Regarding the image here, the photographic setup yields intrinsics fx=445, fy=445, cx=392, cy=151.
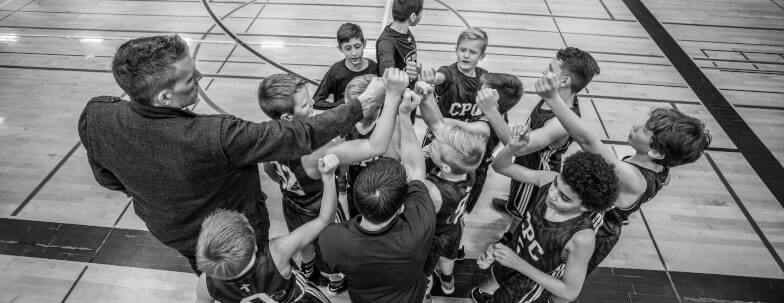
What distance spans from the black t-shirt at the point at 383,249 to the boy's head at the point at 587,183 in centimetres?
68

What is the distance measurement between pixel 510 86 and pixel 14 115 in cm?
552

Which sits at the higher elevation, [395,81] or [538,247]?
[395,81]

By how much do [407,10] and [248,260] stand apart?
2801mm

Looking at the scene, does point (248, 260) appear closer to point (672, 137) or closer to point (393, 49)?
point (672, 137)

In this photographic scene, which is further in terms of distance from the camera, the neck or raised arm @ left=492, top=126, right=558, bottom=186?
the neck

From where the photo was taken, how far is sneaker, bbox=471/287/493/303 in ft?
10.4

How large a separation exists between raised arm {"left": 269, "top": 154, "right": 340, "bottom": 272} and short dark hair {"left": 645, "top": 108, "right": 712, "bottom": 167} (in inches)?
73.1

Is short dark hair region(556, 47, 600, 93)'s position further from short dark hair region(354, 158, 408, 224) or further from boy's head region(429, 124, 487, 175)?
short dark hair region(354, 158, 408, 224)

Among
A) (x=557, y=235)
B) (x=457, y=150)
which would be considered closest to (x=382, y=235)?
(x=457, y=150)

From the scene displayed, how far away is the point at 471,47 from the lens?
3.46 meters

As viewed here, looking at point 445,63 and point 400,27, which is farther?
point 445,63

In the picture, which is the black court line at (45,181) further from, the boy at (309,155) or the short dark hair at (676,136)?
the short dark hair at (676,136)

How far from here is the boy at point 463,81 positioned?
346cm

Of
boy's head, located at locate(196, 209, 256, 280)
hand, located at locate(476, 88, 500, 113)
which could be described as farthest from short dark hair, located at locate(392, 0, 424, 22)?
boy's head, located at locate(196, 209, 256, 280)
